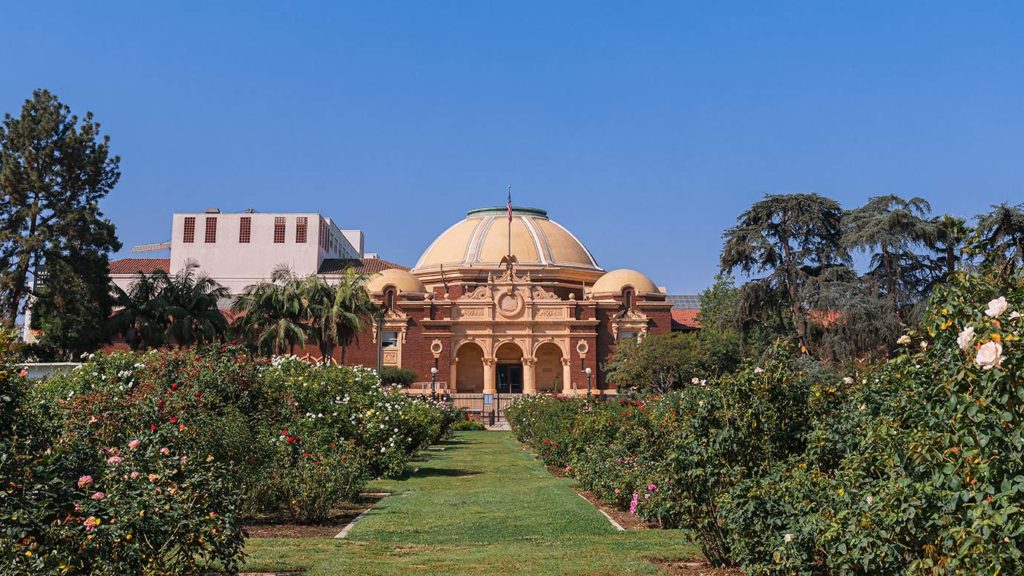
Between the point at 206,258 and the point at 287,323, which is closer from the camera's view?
the point at 287,323

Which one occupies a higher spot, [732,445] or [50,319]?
[50,319]

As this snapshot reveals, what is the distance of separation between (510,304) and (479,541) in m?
51.2

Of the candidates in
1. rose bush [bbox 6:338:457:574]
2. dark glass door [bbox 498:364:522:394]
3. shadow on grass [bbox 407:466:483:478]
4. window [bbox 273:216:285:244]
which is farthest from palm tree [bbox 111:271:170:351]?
window [bbox 273:216:285:244]

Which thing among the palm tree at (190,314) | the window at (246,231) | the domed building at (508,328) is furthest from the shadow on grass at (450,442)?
the window at (246,231)

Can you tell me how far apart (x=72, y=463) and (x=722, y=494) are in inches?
207

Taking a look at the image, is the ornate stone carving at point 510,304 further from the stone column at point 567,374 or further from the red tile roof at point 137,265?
the red tile roof at point 137,265

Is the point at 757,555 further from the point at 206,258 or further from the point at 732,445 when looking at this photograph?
the point at 206,258

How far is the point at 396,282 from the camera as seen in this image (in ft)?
208

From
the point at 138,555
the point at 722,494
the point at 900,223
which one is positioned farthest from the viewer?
the point at 900,223

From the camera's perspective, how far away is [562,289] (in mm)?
67938

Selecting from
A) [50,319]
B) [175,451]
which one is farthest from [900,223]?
[50,319]

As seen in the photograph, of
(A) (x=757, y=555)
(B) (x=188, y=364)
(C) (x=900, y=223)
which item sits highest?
(C) (x=900, y=223)

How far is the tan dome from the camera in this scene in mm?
68438

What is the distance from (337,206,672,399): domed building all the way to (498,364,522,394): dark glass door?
0.07m
